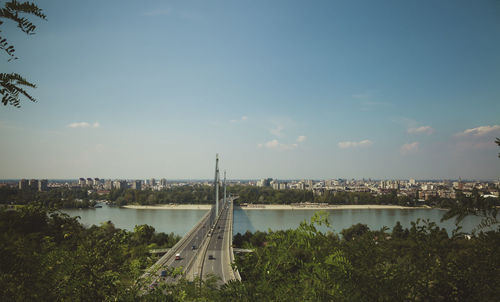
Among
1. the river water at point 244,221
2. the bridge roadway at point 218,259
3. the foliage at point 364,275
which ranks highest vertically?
the foliage at point 364,275

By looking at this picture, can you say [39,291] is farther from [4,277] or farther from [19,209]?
[19,209]

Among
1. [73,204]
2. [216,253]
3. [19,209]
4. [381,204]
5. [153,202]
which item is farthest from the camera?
[381,204]

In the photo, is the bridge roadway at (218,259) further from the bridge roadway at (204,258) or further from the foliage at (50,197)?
the foliage at (50,197)

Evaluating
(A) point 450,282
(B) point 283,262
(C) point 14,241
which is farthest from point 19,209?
(A) point 450,282

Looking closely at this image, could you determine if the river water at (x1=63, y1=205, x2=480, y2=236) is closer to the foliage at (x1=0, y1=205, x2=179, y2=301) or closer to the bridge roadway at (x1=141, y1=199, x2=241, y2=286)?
the bridge roadway at (x1=141, y1=199, x2=241, y2=286)

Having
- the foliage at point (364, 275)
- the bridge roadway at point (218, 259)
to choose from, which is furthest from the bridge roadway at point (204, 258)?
the foliage at point (364, 275)

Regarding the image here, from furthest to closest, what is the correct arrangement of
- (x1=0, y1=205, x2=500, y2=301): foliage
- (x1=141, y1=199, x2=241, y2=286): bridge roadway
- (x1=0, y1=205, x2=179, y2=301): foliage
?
Answer: 1. (x1=141, y1=199, x2=241, y2=286): bridge roadway
2. (x1=0, y1=205, x2=500, y2=301): foliage
3. (x1=0, y1=205, x2=179, y2=301): foliage

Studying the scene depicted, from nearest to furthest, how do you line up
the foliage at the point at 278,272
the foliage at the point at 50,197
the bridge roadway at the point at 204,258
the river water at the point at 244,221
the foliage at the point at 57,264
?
1. the foliage at the point at 57,264
2. the foliage at the point at 278,272
3. the foliage at the point at 50,197
4. the bridge roadway at the point at 204,258
5. the river water at the point at 244,221

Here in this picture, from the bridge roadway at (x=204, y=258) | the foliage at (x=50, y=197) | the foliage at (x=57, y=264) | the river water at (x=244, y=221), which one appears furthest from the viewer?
the river water at (x=244, y=221)

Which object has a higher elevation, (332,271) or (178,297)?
(332,271)

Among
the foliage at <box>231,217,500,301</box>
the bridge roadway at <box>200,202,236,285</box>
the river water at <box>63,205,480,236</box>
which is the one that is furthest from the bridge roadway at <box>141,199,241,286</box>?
the river water at <box>63,205,480,236</box>

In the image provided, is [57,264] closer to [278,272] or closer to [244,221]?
[278,272]
